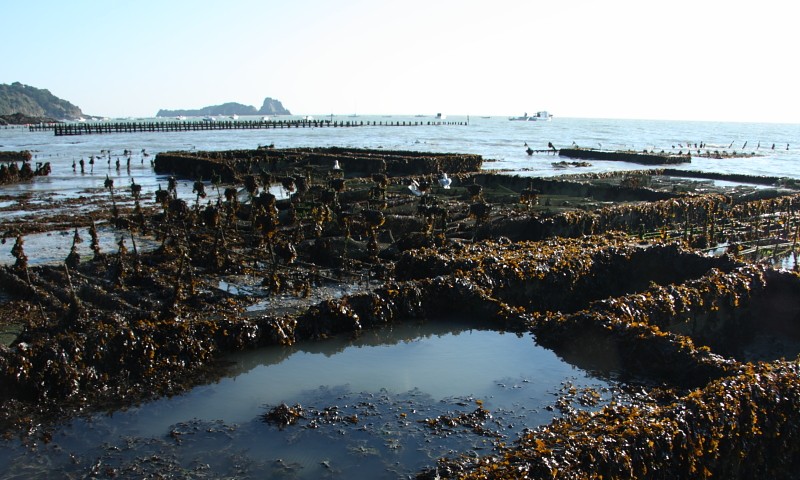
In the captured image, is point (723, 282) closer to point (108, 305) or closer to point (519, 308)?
point (519, 308)

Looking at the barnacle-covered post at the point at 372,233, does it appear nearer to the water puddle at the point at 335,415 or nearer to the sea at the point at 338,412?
Answer: the sea at the point at 338,412

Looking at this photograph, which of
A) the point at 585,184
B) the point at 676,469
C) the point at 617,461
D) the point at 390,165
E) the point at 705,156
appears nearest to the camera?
the point at 617,461

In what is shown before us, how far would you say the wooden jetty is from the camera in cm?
5994

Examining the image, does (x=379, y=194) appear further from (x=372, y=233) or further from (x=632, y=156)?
(x=632, y=156)

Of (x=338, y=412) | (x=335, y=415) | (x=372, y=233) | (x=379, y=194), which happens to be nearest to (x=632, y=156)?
(x=379, y=194)

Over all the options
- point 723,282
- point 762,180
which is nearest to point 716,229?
point 723,282

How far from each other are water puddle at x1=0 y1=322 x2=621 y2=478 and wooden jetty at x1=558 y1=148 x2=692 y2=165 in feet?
172

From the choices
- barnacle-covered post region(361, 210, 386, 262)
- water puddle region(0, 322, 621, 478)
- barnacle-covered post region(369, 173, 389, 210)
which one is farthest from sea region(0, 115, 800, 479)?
barnacle-covered post region(369, 173, 389, 210)

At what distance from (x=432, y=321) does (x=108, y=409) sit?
281 inches

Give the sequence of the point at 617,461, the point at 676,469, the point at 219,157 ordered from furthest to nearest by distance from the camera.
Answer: the point at 219,157, the point at 676,469, the point at 617,461

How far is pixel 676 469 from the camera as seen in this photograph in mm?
8047

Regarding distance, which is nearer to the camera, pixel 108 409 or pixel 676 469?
pixel 676 469

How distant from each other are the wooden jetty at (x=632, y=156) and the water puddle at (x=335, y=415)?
52563 millimetres

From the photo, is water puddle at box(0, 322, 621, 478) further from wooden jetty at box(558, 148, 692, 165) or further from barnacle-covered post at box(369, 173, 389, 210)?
wooden jetty at box(558, 148, 692, 165)
